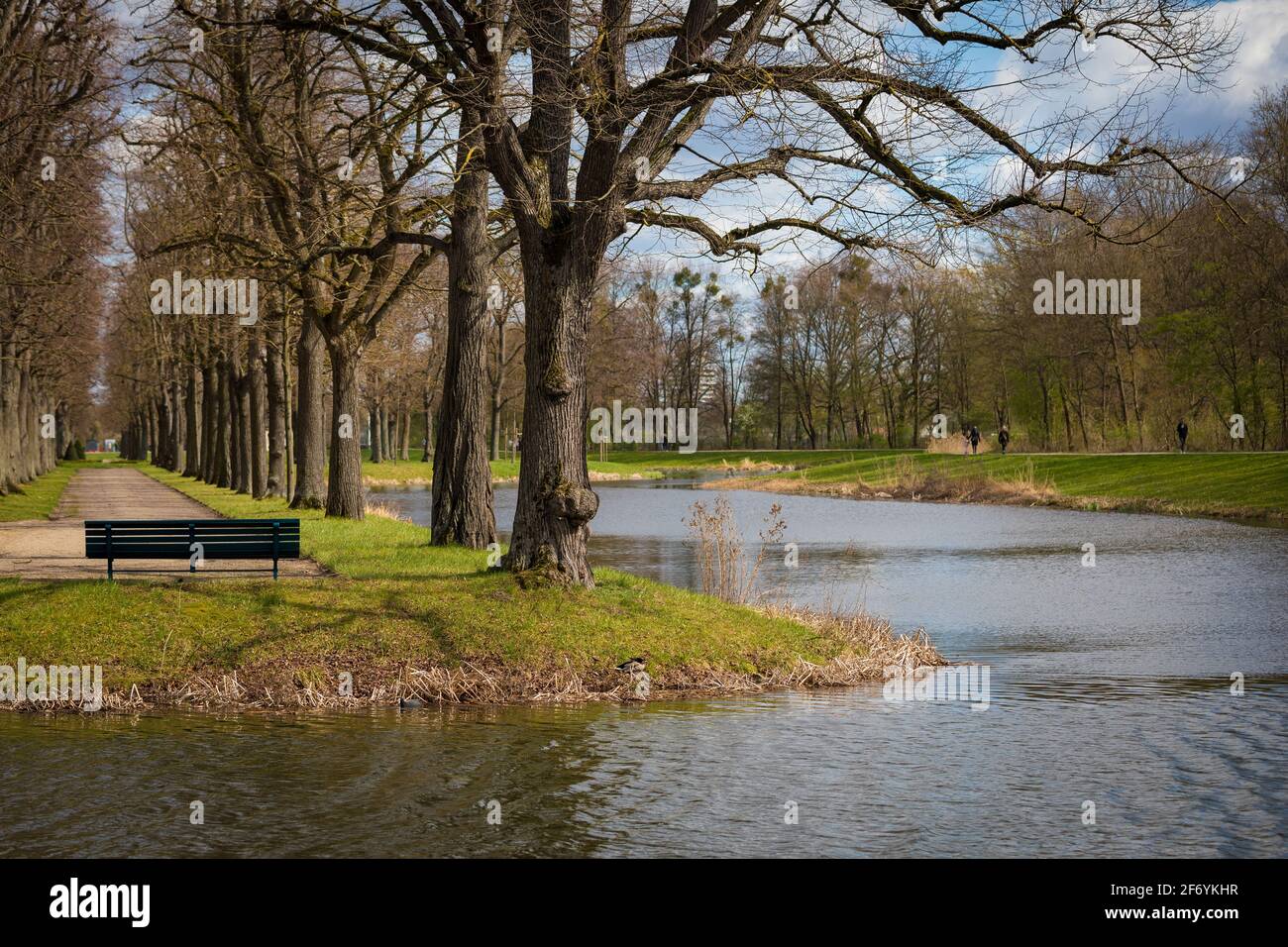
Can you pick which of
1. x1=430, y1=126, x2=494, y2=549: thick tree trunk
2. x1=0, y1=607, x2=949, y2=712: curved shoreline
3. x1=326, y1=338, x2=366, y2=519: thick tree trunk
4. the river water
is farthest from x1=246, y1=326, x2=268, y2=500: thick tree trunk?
the river water

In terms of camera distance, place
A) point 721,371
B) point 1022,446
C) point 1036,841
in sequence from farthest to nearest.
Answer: point 721,371, point 1022,446, point 1036,841

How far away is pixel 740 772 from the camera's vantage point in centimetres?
1033

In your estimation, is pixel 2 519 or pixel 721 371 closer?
pixel 2 519

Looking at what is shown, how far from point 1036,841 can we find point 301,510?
75.5ft

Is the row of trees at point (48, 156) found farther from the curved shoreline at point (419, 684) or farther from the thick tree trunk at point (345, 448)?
the curved shoreline at point (419, 684)

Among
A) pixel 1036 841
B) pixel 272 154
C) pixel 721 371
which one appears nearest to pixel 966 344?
pixel 721 371

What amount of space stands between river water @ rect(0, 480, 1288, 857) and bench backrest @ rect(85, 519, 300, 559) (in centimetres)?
341

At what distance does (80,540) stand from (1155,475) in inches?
1346

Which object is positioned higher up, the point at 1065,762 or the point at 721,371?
the point at 721,371

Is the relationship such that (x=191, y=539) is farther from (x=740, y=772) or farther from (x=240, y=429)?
(x=240, y=429)
